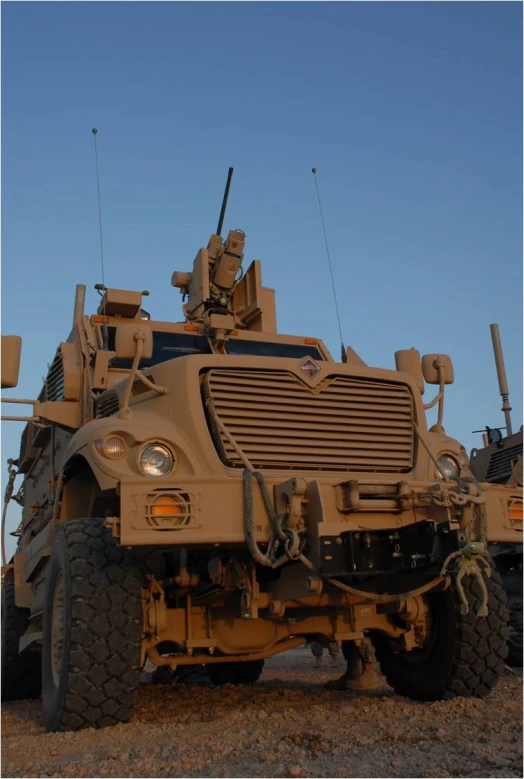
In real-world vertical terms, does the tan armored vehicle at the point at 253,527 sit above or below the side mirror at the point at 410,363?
below

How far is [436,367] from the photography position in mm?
6035

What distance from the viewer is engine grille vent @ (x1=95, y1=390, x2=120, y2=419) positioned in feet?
18.8

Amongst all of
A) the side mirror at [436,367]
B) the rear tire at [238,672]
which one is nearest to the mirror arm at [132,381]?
the side mirror at [436,367]

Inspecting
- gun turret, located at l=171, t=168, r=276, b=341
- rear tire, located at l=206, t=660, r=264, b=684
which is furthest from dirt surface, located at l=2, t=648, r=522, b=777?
gun turret, located at l=171, t=168, r=276, b=341

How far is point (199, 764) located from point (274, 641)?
1.84m

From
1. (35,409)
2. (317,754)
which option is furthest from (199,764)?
(35,409)

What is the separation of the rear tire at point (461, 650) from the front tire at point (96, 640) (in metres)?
2.19

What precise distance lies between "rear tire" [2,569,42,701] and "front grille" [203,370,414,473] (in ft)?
14.1

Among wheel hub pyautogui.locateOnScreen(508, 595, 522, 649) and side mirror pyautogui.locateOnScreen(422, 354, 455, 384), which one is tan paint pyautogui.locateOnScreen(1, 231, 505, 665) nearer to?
side mirror pyautogui.locateOnScreen(422, 354, 455, 384)

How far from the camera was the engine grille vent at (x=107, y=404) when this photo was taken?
5.74 metres

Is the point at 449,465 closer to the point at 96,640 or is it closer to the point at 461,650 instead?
the point at 461,650

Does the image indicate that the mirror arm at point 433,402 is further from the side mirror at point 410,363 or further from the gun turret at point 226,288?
the gun turret at point 226,288

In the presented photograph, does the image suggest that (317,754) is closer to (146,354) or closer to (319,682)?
(146,354)

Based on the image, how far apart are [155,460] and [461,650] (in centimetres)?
248
